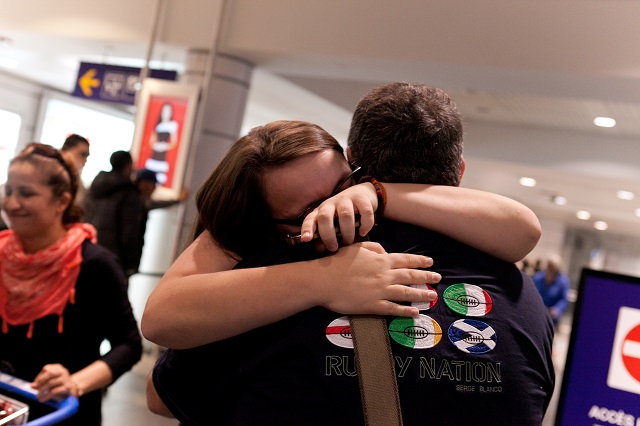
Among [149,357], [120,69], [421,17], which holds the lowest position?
[149,357]

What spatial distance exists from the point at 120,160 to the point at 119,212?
1.32ft

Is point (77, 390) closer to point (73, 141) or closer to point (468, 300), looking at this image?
point (468, 300)

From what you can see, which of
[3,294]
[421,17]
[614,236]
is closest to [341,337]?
[3,294]

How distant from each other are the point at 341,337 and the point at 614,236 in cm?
2697

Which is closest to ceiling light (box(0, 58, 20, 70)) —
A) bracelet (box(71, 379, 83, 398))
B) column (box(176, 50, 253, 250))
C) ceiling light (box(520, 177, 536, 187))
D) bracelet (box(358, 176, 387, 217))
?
column (box(176, 50, 253, 250))

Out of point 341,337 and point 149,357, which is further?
point 149,357

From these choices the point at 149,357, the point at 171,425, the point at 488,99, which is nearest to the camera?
the point at 171,425

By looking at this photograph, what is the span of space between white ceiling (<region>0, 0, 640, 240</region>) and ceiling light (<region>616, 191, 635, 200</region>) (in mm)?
1902

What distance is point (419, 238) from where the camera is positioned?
3.61 feet

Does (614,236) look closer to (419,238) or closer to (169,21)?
(169,21)

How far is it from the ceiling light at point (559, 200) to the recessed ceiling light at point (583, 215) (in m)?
1.14

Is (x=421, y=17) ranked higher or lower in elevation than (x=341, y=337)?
higher

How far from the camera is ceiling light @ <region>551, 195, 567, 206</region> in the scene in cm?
1650

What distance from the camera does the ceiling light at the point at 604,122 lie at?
32.1 feet
